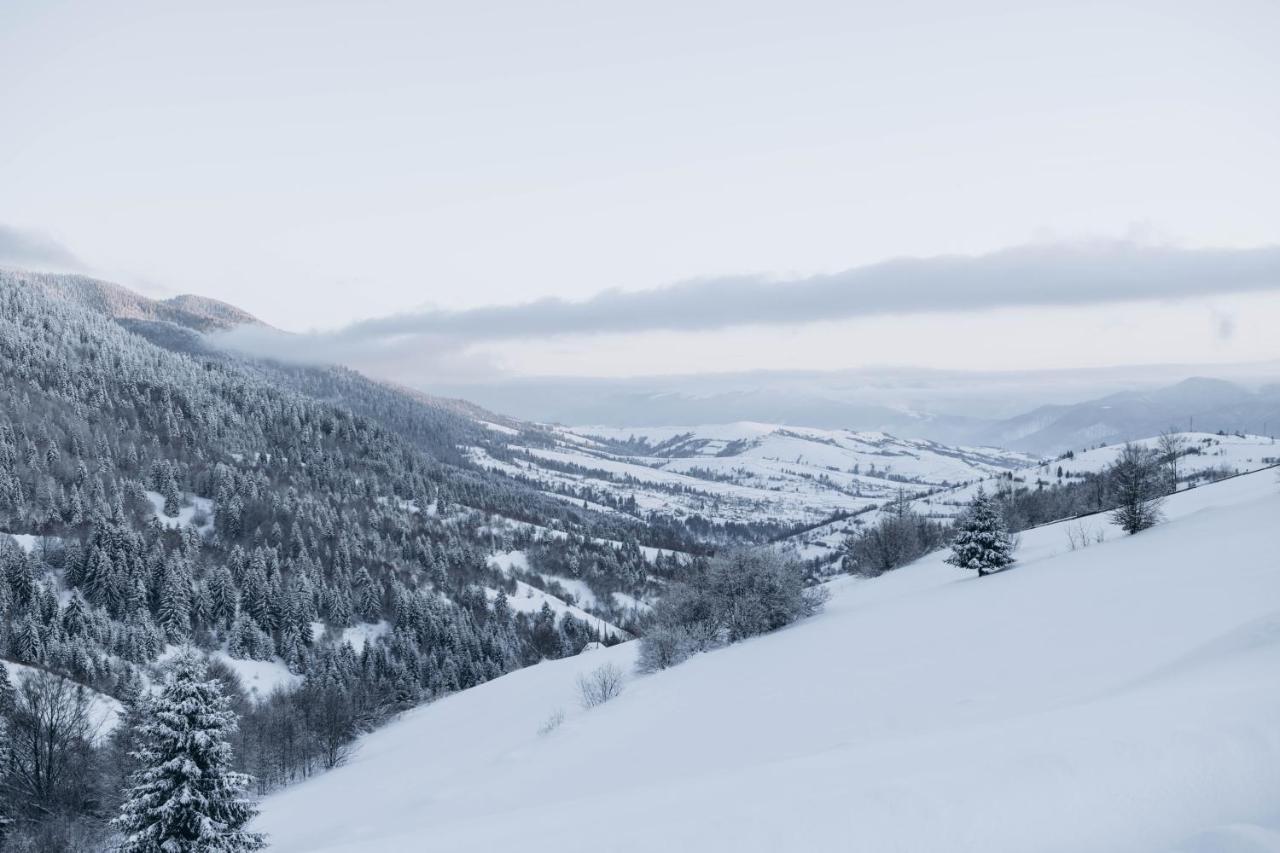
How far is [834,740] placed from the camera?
44.4 feet

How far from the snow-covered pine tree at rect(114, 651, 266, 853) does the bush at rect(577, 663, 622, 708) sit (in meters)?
16.1

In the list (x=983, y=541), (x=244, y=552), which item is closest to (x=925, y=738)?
(x=983, y=541)

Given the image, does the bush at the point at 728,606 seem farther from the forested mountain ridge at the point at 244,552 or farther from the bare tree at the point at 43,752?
the bare tree at the point at 43,752

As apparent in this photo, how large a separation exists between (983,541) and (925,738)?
35.5 meters

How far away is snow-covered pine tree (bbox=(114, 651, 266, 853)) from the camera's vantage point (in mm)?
19625

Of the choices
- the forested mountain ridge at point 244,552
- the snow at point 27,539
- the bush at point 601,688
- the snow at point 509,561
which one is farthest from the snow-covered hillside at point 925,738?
the snow at point 509,561

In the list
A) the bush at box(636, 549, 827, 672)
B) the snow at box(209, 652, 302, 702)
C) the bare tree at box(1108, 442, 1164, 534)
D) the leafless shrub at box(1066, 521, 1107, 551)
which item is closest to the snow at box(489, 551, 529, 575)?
the snow at box(209, 652, 302, 702)

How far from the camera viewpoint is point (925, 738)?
30.1ft

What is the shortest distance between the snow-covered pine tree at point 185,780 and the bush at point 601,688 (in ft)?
52.9

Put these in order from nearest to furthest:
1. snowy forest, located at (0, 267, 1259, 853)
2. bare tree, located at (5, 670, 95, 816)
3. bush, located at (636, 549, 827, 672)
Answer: bare tree, located at (5, 670, 95, 816), snowy forest, located at (0, 267, 1259, 853), bush, located at (636, 549, 827, 672)

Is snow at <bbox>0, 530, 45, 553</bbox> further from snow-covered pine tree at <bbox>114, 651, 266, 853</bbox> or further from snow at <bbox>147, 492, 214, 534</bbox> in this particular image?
snow-covered pine tree at <bbox>114, 651, 266, 853</bbox>

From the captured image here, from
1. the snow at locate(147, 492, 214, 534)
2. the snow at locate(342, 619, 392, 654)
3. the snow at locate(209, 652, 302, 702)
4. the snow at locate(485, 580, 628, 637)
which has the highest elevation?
the snow at locate(147, 492, 214, 534)

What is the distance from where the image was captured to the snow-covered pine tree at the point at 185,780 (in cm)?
1962

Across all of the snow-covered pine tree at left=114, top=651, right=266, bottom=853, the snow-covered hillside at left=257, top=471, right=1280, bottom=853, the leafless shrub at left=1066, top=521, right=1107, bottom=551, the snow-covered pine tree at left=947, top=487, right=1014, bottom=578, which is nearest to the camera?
the snow-covered hillside at left=257, top=471, right=1280, bottom=853
